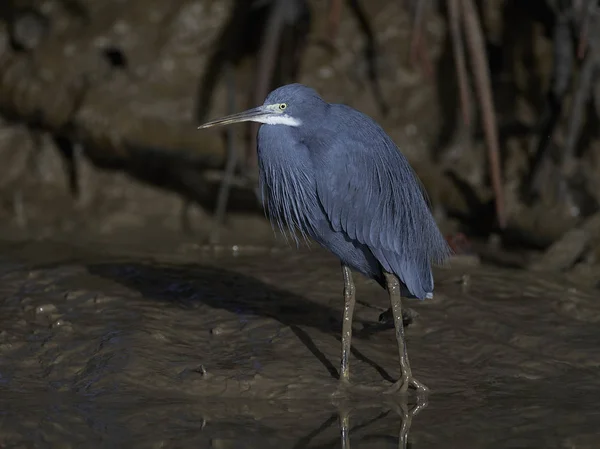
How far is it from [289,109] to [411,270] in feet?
2.61

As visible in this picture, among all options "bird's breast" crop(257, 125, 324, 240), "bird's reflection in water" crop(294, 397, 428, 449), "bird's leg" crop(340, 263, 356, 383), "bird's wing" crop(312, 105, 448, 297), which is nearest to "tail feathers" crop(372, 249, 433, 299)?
"bird's wing" crop(312, 105, 448, 297)

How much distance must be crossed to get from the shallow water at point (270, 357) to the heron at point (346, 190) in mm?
261

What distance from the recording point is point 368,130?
4.18 metres

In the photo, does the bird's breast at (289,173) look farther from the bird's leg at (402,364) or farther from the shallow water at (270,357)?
the shallow water at (270,357)

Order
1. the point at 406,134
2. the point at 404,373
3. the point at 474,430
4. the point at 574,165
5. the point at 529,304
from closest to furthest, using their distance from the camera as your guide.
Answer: the point at 474,430
the point at 404,373
the point at 529,304
the point at 574,165
the point at 406,134

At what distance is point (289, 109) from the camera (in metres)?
4.11

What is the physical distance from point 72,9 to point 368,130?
328cm

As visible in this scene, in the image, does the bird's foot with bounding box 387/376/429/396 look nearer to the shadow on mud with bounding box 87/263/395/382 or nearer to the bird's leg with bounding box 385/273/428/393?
the bird's leg with bounding box 385/273/428/393

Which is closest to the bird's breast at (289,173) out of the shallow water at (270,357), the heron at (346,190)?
the heron at (346,190)

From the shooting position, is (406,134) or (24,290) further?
(406,134)

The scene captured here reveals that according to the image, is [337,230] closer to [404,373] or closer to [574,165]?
[404,373]

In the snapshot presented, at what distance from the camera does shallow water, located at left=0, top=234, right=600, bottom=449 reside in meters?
3.73

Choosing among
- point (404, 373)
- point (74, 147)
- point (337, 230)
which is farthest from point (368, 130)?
point (74, 147)

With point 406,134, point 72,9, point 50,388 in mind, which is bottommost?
point 50,388
